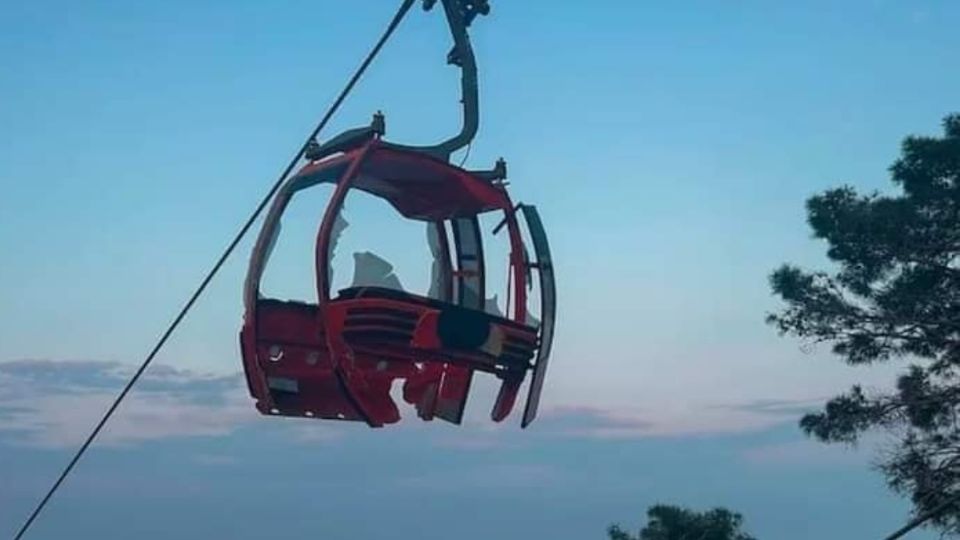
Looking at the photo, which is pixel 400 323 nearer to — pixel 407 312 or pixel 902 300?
pixel 407 312

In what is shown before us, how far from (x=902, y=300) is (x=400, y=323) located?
10.3 metres

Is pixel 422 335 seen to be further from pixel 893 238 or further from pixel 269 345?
pixel 893 238

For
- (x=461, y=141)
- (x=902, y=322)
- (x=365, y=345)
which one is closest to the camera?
(x=365, y=345)

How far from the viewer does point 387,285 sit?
5.88 m

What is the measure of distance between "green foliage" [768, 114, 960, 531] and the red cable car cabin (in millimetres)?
8778

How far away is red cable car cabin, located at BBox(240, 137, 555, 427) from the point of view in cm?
562

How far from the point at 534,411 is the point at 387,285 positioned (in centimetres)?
80

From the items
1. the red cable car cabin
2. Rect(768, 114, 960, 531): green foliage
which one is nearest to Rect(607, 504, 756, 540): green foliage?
Rect(768, 114, 960, 531): green foliage

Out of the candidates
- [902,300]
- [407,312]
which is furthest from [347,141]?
[902,300]

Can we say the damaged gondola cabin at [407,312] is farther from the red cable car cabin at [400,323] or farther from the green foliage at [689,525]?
the green foliage at [689,525]

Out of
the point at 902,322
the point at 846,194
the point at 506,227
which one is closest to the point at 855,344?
the point at 902,322

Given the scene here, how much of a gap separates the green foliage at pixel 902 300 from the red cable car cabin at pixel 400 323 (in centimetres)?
878

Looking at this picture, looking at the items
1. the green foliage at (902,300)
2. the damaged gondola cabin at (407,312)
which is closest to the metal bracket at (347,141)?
the damaged gondola cabin at (407,312)

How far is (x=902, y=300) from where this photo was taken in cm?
1501
